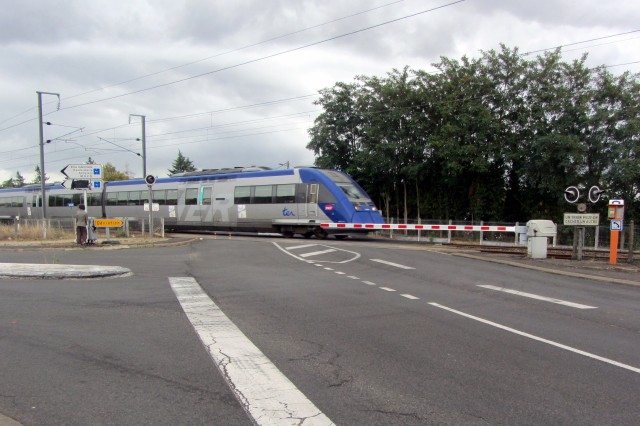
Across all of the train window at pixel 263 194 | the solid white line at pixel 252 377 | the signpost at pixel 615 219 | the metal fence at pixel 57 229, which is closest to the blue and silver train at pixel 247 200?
the train window at pixel 263 194

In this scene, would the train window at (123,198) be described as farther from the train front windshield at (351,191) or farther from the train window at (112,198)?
the train front windshield at (351,191)

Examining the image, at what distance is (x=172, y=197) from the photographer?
33.1 m

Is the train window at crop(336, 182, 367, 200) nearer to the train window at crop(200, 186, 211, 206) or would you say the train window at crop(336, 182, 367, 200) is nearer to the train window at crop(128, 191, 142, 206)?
the train window at crop(200, 186, 211, 206)

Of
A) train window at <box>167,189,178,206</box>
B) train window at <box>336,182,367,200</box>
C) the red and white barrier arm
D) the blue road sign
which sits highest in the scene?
train window at <box>336,182,367,200</box>

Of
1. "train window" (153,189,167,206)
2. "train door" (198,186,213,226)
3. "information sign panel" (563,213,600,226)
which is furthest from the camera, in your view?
"train window" (153,189,167,206)

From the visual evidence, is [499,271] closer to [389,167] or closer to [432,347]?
[432,347]

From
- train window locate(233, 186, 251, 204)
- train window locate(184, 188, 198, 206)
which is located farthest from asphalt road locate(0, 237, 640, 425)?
train window locate(184, 188, 198, 206)

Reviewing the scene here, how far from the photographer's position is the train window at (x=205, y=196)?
31.1 m

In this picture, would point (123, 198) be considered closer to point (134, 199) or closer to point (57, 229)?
point (134, 199)

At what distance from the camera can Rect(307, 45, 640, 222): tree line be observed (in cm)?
2666

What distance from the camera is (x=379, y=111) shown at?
1351 inches

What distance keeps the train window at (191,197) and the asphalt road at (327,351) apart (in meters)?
20.9

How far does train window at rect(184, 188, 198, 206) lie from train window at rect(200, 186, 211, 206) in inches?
21.6

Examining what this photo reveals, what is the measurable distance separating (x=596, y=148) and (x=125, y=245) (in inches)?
944
